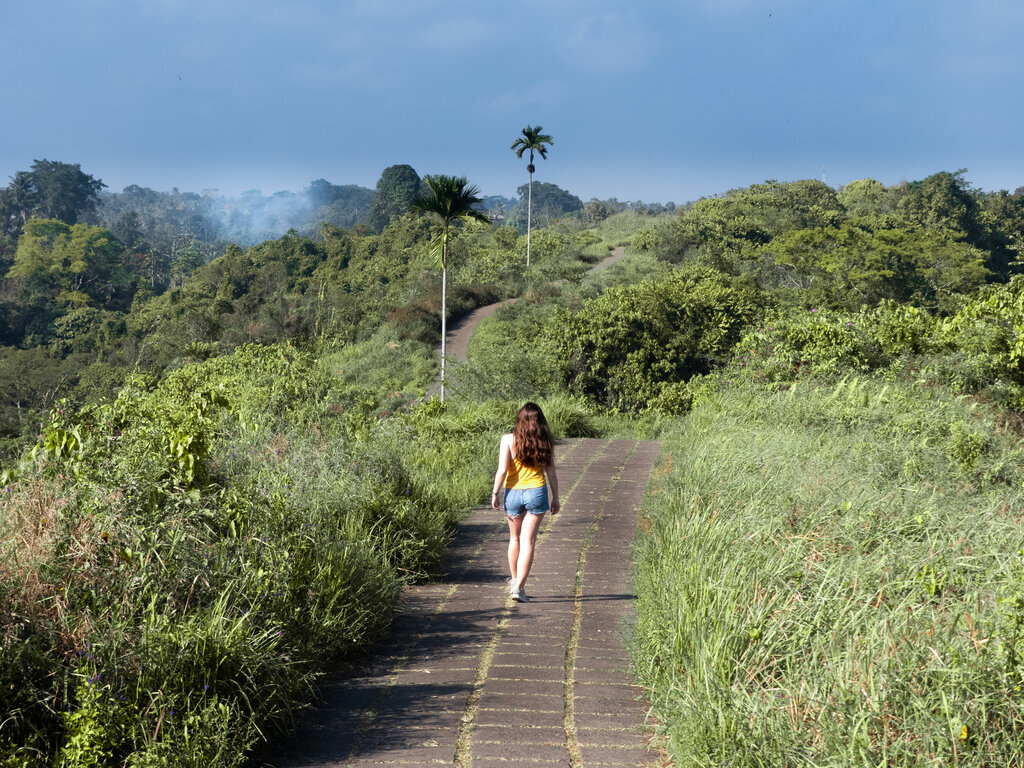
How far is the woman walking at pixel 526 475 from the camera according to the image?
15.9 feet

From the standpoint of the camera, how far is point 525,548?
4.65 meters

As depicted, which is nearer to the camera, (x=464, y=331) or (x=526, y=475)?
(x=526, y=475)

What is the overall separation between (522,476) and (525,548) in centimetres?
47

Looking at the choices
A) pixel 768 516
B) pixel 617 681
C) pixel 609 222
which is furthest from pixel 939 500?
pixel 609 222

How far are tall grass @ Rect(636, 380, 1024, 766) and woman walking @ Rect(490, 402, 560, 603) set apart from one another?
2.24ft

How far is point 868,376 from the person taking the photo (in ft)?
38.3

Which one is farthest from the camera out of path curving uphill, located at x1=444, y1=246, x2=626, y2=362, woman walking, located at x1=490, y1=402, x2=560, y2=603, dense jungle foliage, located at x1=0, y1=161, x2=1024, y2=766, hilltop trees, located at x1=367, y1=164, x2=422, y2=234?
hilltop trees, located at x1=367, y1=164, x2=422, y2=234

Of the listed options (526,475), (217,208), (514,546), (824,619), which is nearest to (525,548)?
(514,546)

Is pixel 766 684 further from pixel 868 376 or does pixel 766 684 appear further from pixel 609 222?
pixel 609 222

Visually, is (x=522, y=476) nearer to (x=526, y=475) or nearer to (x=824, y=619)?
(x=526, y=475)

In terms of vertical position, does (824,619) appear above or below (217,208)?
below

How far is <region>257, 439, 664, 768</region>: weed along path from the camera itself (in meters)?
2.96

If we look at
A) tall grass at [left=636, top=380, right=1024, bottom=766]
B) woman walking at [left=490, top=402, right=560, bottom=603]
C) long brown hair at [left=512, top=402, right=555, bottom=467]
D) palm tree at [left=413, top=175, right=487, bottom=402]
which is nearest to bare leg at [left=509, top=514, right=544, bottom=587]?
woman walking at [left=490, top=402, right=560, bottom=603]

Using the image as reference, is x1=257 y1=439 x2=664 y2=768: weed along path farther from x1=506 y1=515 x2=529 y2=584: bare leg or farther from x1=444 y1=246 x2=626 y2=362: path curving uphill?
x1=444 y1=246 x2=626 y2=362: path curving uphill
